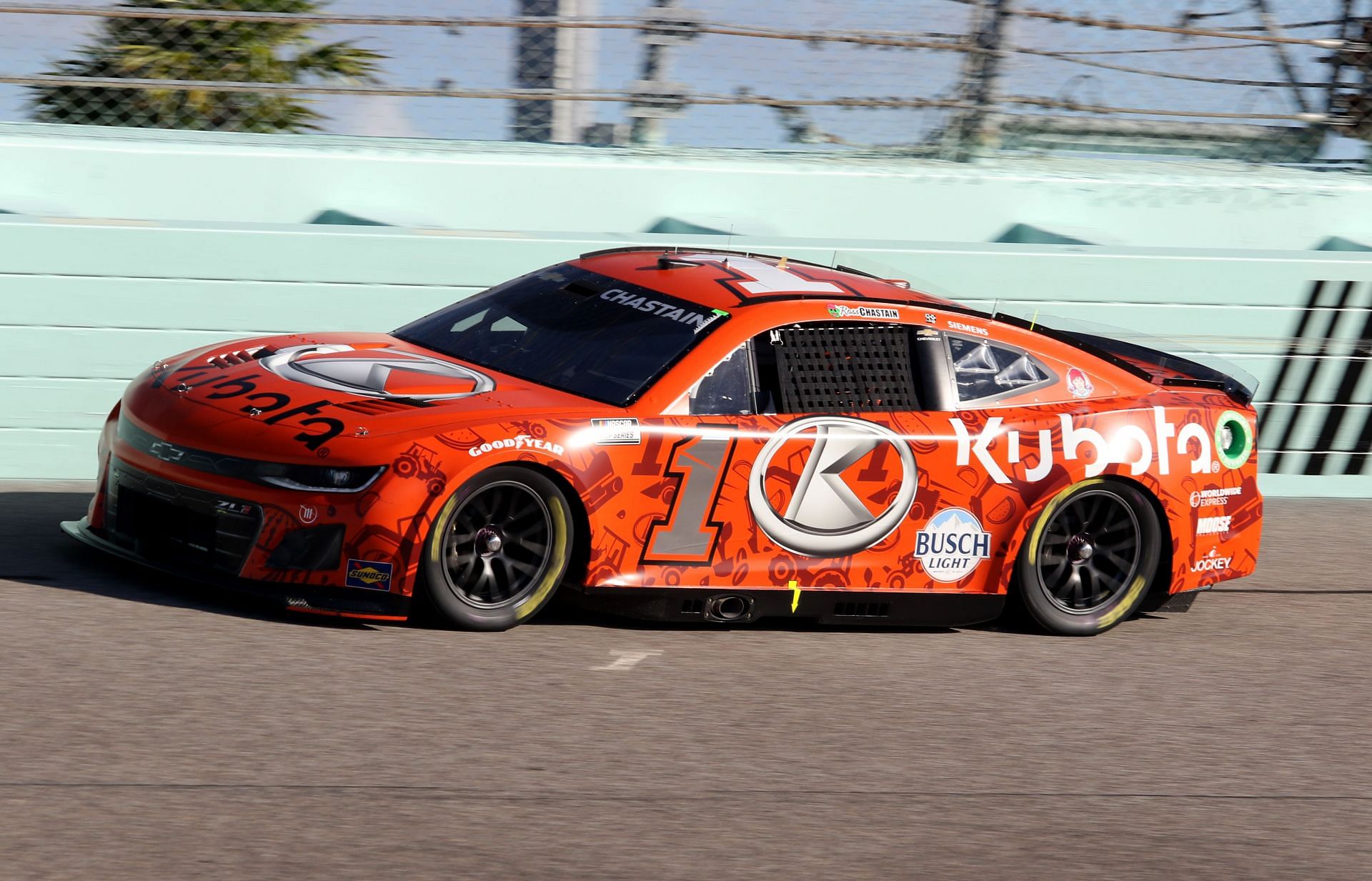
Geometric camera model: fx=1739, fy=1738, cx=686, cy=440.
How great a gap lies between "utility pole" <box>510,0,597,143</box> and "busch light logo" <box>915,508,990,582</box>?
4.12m

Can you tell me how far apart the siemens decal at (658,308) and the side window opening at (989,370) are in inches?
39.3

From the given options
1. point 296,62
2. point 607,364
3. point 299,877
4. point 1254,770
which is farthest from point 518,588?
point 296,62

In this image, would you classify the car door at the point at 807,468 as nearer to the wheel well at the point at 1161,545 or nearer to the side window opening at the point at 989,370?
the side window opening at the point at 989,370

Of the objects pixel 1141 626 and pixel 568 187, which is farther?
pixel 568 187

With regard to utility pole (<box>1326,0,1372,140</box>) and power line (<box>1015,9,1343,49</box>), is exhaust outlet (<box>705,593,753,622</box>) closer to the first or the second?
power line (<box>1015,9,1343,49</box>)

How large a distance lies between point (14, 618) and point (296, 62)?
14.3 feet

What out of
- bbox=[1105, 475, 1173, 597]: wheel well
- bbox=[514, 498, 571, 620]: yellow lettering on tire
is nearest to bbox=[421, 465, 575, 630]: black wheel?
bbox=[514, 498, 571, 620]: yellow lettering on tire

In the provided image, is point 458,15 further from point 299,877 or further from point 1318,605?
point 299,877

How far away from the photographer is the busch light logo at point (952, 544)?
254 inches

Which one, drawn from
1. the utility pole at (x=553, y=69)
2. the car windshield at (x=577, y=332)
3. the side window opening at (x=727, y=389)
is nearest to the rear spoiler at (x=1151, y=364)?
the side window opening at (x=727, y=389)

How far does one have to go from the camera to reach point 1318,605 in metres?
7.62

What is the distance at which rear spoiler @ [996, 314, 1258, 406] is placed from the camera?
713cm

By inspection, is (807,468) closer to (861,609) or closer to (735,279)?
(861,609)

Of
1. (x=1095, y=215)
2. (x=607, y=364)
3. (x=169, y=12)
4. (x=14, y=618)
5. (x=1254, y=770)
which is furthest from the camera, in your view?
(x=1095, y=215)
